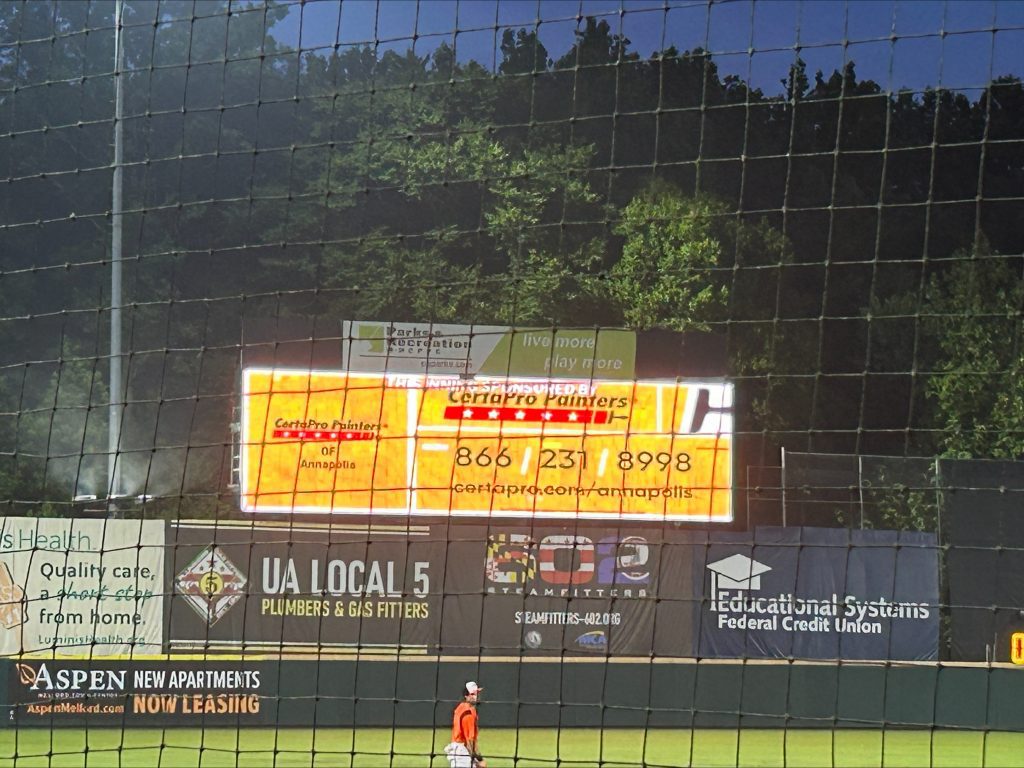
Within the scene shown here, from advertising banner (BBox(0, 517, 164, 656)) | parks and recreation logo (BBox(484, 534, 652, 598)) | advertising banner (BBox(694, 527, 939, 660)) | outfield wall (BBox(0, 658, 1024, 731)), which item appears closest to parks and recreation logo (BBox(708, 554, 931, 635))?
advertising banner (BBox(694, 527, 939, 660))

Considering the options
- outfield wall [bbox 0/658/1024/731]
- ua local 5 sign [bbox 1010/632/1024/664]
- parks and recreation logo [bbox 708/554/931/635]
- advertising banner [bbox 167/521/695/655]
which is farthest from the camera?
ua local 5 sign [bbox 1010/632/1024/664]

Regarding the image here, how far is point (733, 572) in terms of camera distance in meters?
18.0

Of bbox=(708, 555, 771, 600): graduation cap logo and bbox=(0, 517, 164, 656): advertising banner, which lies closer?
bbox=(0, 517, 164, 656): advertising banner

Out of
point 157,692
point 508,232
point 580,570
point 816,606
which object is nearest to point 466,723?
point 157,692

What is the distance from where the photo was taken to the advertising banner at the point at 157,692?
624 inches

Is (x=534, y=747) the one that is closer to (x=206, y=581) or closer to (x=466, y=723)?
(x=206, y=581)

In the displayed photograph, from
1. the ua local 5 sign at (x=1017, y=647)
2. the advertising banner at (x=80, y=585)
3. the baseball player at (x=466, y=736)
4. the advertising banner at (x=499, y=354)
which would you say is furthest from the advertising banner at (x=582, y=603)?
the baseball player at (x=466, y=736)

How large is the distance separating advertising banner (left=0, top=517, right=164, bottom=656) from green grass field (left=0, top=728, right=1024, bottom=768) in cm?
116

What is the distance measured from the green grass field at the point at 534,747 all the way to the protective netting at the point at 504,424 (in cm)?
10

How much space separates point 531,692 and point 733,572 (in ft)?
10.4

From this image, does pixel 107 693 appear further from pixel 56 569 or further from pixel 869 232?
pixel 869 232

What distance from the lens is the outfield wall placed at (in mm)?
16047

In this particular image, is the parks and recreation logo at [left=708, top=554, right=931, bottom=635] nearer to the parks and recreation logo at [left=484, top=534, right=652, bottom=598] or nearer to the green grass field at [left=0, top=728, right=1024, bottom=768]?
the parks and recreation logo at [left=484, top=534, right=652, bottom=598]

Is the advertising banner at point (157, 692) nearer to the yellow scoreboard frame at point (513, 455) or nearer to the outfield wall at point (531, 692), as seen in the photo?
the outfield wall at point (531, 692)
